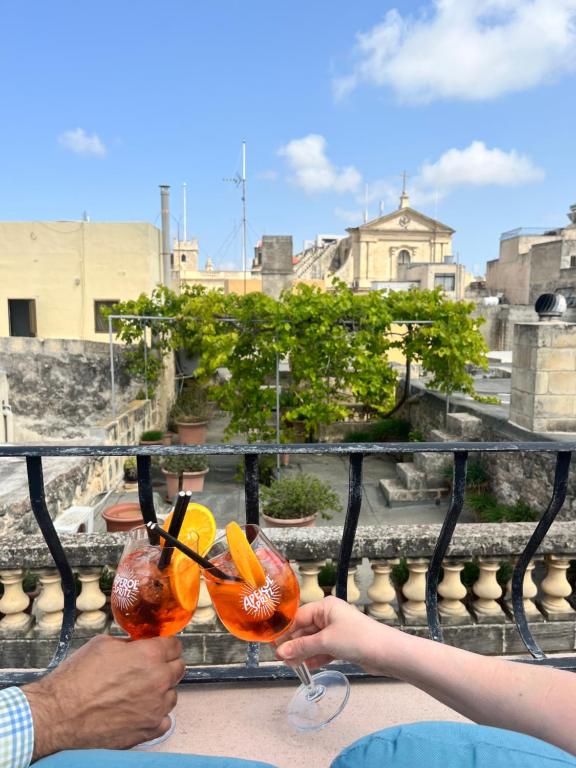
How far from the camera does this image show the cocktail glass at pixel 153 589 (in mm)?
1249

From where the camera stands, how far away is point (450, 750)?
0.91 m

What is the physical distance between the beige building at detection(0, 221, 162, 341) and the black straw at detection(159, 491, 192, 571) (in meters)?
15.7

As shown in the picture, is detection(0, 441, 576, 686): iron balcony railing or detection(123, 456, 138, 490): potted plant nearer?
detection(0, 441, 576, 686): iron balcony railing

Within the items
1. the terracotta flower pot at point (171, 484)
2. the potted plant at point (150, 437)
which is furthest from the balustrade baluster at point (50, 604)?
the potted plant at point (150, 437)

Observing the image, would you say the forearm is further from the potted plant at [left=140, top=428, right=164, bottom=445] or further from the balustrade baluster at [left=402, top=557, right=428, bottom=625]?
the potted plant at [left=140, top=428, right=164, bottom=445]

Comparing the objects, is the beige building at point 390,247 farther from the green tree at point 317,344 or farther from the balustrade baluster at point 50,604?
the balustrade baluster at point 50,604

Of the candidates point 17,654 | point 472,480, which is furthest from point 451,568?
point 472,480

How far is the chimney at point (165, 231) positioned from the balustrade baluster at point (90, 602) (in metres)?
14.9

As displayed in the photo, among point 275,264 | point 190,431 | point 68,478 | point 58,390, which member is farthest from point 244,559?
point 275,264

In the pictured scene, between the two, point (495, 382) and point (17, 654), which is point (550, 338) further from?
point (495, 382)

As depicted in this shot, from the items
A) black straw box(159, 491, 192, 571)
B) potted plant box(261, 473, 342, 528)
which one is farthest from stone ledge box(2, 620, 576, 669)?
potted plant box(261, 473, 342, 528)

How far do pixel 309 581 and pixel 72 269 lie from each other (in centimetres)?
1571

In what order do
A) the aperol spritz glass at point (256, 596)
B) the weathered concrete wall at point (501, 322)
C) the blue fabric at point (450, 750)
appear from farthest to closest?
the weathered concrete wall at point (501, 322) → the aperol spritz glass at point (256, 596) → the blue fabric at point (450, 750)

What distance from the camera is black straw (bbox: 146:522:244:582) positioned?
3.88ft
